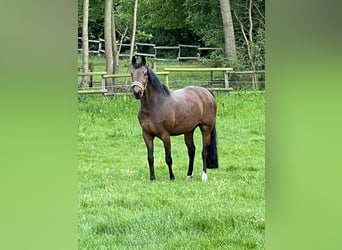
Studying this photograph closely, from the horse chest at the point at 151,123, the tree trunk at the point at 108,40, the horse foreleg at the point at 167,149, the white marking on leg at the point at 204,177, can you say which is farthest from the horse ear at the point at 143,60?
the white marking on leg at the point at 204,177

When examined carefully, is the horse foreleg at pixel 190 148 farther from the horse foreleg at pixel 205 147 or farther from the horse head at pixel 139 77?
the horse head at pixel 139 77

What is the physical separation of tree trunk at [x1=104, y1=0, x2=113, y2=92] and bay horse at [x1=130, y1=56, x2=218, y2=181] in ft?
0.44

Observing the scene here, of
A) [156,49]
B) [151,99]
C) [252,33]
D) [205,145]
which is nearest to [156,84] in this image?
→ [151,99]

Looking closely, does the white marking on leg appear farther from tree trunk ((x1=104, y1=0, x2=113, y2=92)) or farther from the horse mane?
tree trunk ((x1=104, y1=0, x2=113, y2=92))

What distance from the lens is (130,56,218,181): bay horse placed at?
1.86 metres

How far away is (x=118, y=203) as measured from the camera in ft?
5.32

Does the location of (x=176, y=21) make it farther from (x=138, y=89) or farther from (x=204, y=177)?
(x=204, y=177)

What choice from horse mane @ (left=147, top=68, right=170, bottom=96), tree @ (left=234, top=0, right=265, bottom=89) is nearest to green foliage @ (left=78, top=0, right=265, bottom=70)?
tree @ (left=234, top=0, right=265, bottom=89)
